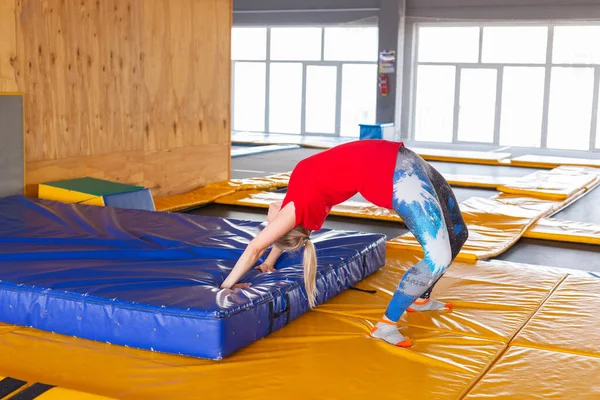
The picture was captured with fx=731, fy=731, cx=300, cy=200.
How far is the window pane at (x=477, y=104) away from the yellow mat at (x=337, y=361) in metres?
14.6

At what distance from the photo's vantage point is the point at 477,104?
18.4 m

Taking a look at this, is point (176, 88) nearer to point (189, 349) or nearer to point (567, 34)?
point (189, 349)

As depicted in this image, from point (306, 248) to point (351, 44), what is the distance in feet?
55.5

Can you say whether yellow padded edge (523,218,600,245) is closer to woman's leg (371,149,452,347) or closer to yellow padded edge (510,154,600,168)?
woman's leg (371,149,452,347)

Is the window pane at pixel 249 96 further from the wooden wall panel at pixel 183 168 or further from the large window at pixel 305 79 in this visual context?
the wooden wall panel at pixel 183 168

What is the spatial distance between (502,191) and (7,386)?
7.46 meters

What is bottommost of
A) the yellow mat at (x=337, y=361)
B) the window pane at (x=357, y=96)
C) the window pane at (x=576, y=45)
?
the yellow mat at (x=337, y=361)

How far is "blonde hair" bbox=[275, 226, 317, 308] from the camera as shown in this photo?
3539mm

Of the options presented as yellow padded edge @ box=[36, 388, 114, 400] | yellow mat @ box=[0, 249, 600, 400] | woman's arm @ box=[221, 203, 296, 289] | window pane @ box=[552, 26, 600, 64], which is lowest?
yellow mat @ box=[0, 249, 600, 400]

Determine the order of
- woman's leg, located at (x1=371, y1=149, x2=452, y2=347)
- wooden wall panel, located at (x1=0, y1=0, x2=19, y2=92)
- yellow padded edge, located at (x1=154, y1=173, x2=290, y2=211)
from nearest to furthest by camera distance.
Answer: woman's leg, located at (x1=371, y1=149, x2=452, y2=347)
wooden wall panel, located at (x1=0, y1=0, x2=19, y2=92)
yellow padded edge, located at (x1=154, y1=173, x2=290, y2=211)

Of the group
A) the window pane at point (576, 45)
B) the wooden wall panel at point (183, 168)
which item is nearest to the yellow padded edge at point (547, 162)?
the window pane at point (576, 45)

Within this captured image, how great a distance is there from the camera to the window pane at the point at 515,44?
17.4 meters

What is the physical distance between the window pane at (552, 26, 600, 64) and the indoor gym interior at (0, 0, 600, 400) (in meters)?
5.09

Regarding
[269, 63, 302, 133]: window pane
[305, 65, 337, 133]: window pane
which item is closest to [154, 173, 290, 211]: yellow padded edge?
[305, 65, 337, 133]: window pane
